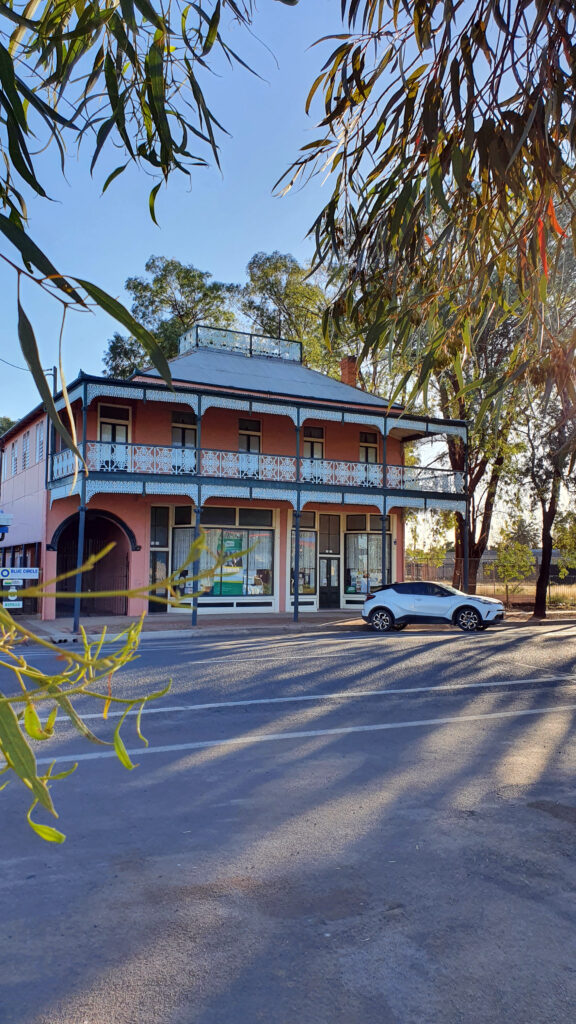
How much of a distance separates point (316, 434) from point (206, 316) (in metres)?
14.7

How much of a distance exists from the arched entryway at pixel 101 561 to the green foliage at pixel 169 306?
10805mm

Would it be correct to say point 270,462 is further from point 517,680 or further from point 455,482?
point 517,680

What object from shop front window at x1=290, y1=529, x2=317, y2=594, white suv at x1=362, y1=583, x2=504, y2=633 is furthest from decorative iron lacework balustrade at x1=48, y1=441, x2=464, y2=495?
white suv at x1=362, y1=583, x2=504, y2=633

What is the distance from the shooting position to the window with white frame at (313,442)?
2923 centimetres

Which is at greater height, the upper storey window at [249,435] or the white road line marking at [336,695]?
the upper storey window at [249,435]

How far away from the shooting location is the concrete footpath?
2077 cm

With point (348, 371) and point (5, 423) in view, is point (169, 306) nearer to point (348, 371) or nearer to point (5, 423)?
point (348, 371)

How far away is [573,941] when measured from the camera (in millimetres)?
4156

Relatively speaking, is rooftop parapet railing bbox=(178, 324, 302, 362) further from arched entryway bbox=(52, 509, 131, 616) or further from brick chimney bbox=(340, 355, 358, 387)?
arched entryway bbox=(52, 509, 131, 616)

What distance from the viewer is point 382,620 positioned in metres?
23.2

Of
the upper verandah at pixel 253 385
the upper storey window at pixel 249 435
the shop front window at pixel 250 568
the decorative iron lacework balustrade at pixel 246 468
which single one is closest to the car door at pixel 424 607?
the upper verandah at pixel 253 385

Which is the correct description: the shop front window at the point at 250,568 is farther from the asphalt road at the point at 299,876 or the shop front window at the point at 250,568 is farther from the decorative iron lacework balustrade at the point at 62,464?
the asphalt road at the point at 299,876

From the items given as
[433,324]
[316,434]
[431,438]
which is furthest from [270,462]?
[433,324]

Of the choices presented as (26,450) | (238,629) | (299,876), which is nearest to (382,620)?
(238,629)
